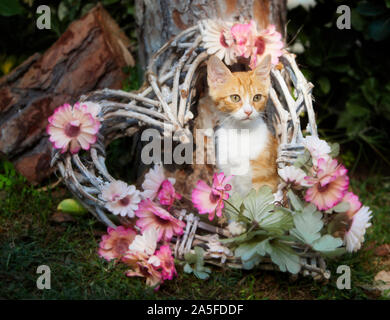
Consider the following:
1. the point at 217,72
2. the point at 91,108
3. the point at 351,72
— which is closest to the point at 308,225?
the point at 217,72

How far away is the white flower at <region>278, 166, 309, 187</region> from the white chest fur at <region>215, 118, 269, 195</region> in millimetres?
214

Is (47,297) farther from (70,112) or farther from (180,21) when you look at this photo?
(180,21)

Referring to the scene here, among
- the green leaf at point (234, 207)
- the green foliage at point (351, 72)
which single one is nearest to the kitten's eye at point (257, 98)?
the green leaf at point (234, 207)

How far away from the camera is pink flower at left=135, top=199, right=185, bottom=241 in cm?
176

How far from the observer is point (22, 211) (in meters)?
2.21

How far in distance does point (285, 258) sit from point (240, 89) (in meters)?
0.68

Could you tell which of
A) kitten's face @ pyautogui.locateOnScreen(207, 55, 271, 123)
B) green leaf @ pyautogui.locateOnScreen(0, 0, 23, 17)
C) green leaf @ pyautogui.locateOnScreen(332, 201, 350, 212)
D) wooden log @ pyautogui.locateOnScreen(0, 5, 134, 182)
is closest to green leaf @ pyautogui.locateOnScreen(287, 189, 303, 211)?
green leaf @ pyautogui.locateOnScreen(332, 201, 350, 212)

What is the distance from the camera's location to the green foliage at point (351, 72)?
2.73 m

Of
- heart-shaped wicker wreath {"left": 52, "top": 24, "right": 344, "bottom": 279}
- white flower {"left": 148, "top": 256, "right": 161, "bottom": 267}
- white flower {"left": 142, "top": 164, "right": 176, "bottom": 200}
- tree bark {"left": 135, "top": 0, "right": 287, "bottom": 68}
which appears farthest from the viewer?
tree bark {"left": 135, "top": 0, "right": 287, "bottom": 68}

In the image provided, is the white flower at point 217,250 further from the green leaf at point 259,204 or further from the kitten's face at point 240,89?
the kitten's face at point 240,89

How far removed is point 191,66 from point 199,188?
0.53 m

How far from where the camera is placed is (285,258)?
5.17 ft

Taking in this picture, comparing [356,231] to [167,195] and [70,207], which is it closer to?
[167,195]

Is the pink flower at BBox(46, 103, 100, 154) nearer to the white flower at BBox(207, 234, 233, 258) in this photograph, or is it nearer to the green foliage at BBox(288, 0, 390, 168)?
the white flower at BBox(207, 234, 233, 258)
